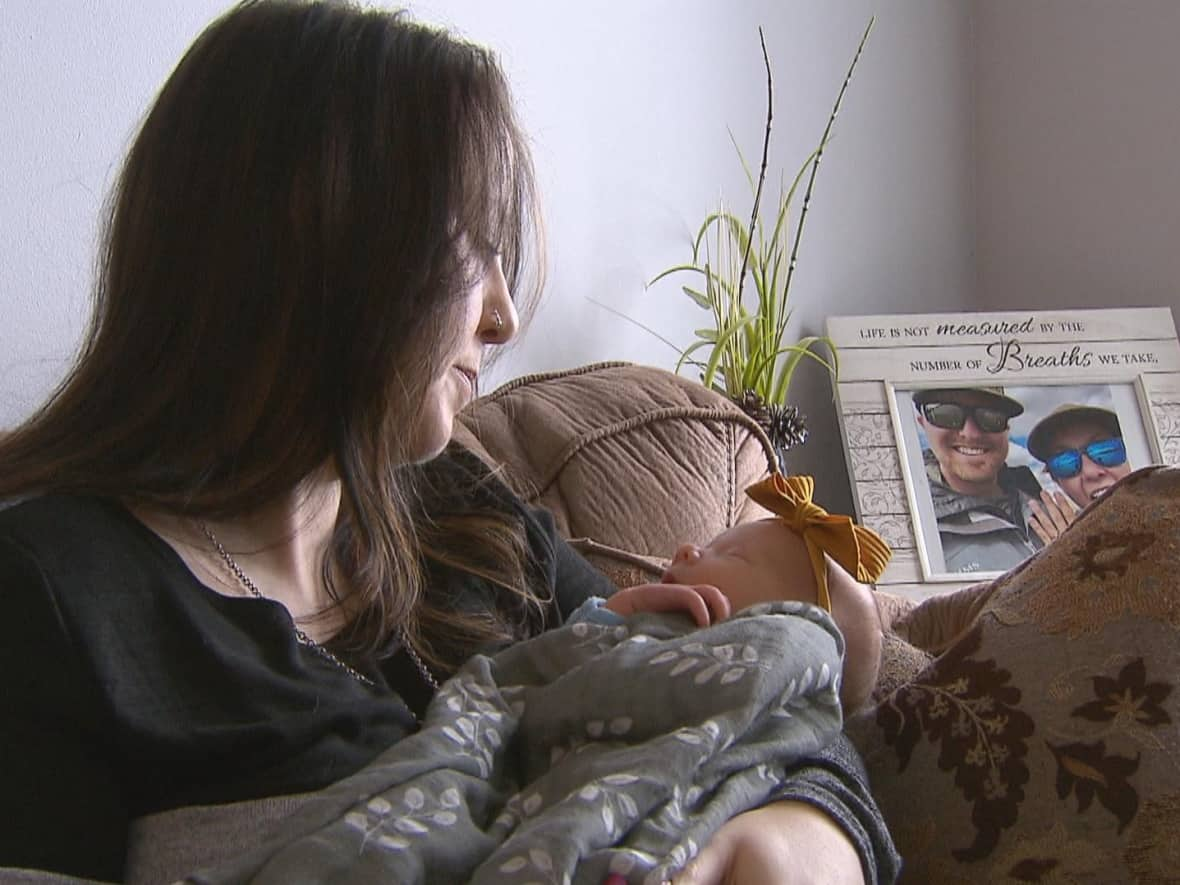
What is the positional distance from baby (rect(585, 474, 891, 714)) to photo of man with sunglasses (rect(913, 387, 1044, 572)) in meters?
1.13

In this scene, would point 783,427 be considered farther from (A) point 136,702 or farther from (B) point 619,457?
(A) point 136,702

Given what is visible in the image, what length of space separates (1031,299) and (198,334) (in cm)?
214

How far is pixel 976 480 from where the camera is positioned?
2.20 metres

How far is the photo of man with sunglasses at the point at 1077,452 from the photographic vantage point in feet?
7.13

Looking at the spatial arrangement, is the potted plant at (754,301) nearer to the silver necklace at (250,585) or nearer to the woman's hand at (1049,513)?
the woman's hand at (1049,513)

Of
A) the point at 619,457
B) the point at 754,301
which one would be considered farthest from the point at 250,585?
the point at 754,301

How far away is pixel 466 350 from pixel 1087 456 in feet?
4.88

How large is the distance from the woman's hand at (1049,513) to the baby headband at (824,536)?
1.15m

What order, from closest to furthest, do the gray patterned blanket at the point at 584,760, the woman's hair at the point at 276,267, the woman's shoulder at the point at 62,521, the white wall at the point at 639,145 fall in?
the gray patterned blanket at the point at 584,760 → the woman's shoulder at the point at 62,521 → the woman's hair at the point at 276,267 → the white wall at the point at 639,145

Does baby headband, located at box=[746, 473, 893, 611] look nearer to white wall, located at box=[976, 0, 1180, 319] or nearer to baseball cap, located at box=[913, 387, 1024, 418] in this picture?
baseball cap, located at box=[913, 387, 1024, 418]

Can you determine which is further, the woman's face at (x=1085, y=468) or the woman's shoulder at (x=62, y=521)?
the woman's face at (x=1085, y=468)

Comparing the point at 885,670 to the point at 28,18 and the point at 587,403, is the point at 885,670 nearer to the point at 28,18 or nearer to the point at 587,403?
the point at 587,403

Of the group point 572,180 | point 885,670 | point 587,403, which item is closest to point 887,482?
point 572,180

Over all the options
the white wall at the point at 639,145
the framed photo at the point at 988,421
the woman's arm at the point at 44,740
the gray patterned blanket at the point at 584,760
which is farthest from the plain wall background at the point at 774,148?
the gray patterned blanket at the point at 584,760
